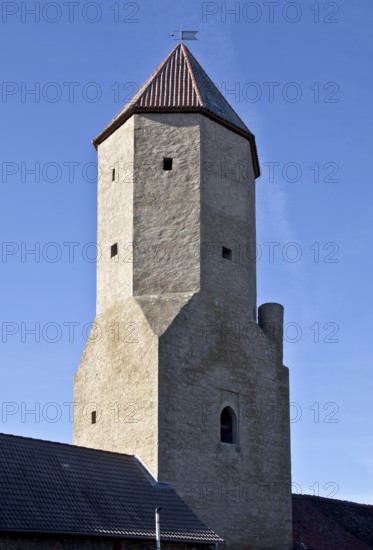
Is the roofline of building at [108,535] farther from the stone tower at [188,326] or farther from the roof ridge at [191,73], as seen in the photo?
the roof ridge at [191,73]

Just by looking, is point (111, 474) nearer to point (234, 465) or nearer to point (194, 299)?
point (234, 465)

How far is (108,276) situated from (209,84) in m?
7.54

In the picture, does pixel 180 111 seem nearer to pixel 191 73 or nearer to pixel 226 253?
pixel 191 73

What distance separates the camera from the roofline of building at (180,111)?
25688mm

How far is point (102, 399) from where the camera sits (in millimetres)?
24219

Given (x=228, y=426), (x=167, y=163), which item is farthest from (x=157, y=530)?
(x=167, y=163)

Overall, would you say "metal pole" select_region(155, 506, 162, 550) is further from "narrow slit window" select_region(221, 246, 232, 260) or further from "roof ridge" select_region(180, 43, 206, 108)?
"roof ridge" select_region(180, 43, 206, 108)

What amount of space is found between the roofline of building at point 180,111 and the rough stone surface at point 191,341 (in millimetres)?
180

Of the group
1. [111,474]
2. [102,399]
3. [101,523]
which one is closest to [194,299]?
[102,399]

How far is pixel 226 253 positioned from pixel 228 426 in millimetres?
5079

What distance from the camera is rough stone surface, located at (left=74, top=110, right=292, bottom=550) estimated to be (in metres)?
22.5

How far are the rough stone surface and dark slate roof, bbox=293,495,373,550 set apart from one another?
67.1 inches

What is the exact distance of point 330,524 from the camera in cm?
2728

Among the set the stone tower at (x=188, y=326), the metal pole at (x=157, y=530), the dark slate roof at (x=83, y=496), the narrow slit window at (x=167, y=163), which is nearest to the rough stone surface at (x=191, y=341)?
the stone tower at (x=188, y=326)
